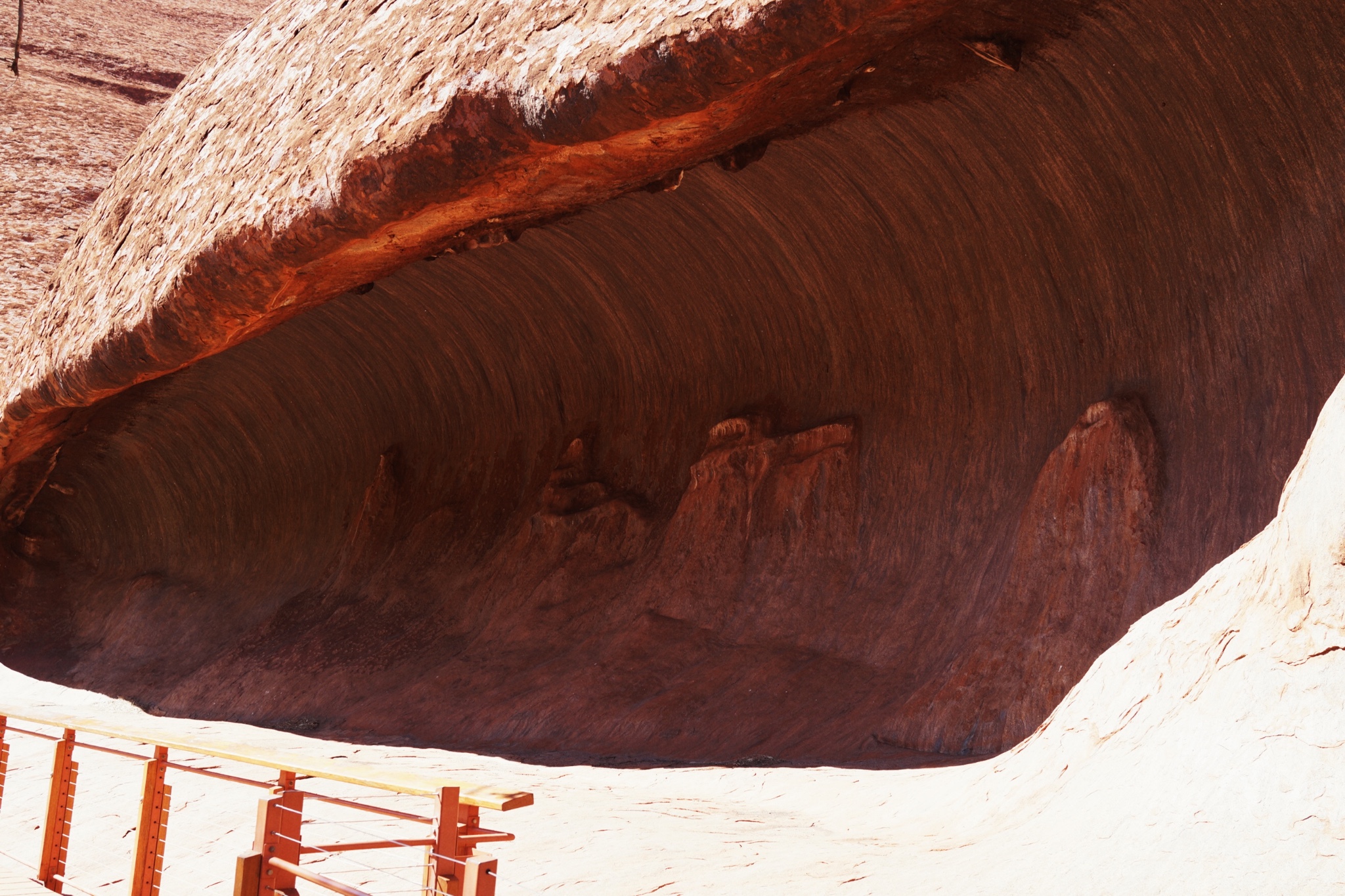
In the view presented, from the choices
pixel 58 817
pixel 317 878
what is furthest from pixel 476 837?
pixel 58 817

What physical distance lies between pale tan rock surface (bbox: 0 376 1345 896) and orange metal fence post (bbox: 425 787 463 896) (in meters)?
1.41

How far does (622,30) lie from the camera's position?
602 centimetres

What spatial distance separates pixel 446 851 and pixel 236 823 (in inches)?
132

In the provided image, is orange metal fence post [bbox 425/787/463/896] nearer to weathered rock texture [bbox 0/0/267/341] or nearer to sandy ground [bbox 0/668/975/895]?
sandy ground [bbox 0/668/975/895]

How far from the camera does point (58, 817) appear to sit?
4977 mm

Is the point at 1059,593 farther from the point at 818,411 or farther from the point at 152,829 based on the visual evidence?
the point at 152,829

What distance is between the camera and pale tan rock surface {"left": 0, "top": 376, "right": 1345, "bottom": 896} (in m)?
3.29

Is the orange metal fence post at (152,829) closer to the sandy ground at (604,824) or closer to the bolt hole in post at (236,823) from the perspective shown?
the bolt hole in post at (236,823)

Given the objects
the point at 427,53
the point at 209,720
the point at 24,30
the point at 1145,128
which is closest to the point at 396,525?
the point at 209,720

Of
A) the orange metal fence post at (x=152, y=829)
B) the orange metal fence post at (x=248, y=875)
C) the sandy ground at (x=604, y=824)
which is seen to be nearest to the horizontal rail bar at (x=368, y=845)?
the orange metal fence post at (x=248, y=875)

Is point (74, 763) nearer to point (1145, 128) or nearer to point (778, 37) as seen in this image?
point (778, 37)

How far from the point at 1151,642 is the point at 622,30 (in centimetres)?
386

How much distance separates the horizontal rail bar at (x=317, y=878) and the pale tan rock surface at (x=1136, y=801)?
1.18 m

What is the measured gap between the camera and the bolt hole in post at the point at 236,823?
8.93 feet
